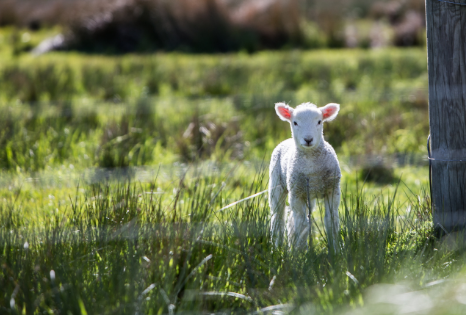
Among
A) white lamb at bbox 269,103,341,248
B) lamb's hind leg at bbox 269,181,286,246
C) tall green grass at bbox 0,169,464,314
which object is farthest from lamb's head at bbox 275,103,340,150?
tall green grass at bbox 0,169,464,314

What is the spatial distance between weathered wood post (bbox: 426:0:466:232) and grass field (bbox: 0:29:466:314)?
0.60ft

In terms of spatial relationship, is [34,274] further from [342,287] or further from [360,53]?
[360,53]

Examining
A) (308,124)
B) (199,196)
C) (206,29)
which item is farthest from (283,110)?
A: (206,29)

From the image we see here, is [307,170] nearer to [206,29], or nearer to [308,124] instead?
[308,124]

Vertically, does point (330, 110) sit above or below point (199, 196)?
above

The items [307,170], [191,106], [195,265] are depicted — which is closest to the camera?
[195,265]

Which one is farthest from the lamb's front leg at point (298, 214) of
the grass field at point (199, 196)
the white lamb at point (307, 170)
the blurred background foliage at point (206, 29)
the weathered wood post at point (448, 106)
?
the blurred background foliage at point (206, 29)

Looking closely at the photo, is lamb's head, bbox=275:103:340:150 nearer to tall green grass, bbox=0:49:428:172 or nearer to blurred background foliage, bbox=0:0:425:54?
tall green grass, bbox=0:49:428:172

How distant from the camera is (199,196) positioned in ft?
9.53

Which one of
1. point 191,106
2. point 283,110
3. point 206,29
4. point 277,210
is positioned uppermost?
point 206,29

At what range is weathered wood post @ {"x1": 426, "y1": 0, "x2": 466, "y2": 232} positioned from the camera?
287cm

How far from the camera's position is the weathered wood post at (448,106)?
2.87 metres

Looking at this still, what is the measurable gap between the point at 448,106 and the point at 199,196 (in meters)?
1.54

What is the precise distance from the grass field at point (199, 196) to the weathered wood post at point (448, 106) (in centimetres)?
18
